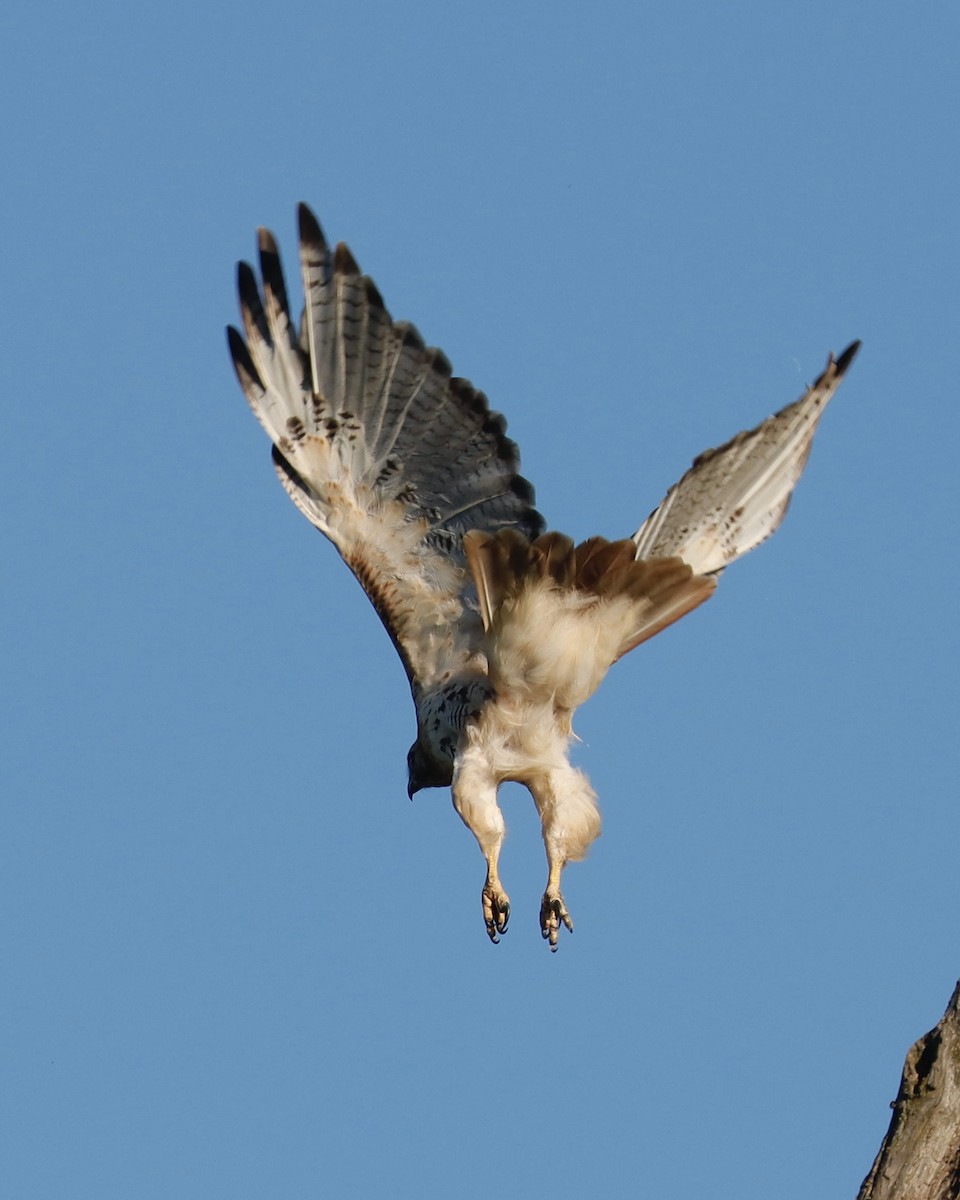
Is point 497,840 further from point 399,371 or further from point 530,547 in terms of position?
point 399,371

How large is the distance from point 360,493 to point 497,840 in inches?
67.3

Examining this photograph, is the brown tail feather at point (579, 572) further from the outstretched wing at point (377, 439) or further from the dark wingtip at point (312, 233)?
the dark wingtip at point (312, 233)

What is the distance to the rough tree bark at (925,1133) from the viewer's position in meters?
5.25

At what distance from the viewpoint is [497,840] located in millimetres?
8023

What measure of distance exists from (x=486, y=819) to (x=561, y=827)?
348 millimetres

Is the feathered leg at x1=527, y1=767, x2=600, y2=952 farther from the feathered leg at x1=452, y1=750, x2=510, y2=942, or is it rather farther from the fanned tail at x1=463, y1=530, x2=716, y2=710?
the fanned tail at x1=463, y1=530, x2=716, y2=710

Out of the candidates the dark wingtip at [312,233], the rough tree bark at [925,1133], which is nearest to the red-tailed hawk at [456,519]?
the dark wingtip at [312,233]

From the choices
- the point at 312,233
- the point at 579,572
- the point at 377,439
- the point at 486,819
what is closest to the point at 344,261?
the point at 312,233

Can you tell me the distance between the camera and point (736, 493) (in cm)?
878

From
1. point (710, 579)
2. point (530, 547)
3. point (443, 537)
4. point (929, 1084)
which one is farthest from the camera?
point (443, 537)

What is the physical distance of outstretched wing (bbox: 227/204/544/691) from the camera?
27.2ft

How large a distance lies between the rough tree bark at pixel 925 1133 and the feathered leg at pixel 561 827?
2.74 meters

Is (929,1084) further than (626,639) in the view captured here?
No

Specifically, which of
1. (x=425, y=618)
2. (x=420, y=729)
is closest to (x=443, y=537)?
(x=425, y=618)
